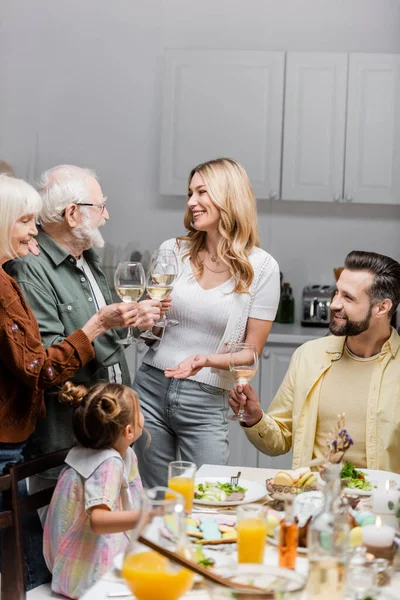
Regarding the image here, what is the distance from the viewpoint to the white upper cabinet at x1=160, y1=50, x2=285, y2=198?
15.4 feet

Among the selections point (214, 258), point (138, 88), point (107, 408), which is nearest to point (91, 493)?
point (107, 408)

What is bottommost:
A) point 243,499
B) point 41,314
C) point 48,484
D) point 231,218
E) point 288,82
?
point 48,484

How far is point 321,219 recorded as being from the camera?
516 cm

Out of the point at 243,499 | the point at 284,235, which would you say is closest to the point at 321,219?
the point at 284,235

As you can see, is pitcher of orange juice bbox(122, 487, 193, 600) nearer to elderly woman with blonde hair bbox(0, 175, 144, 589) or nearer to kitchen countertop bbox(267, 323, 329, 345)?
elderly woman with blonde hair bbox(0, 175, 144, 589)

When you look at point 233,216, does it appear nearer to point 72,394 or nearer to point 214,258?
point 214,258

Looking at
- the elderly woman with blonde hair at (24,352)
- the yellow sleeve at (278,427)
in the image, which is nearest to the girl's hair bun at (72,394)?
the elderly woman with blonde hair at (24,352)

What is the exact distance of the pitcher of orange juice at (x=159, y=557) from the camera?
1225mm

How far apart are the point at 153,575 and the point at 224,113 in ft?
12.5

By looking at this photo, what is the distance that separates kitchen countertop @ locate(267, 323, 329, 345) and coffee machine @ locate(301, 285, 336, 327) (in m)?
0.05

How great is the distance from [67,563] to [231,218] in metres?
1.26

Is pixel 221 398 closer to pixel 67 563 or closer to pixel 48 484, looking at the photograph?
pixel 48 484

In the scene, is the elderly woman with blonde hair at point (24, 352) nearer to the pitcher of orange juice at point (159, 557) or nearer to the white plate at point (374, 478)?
the white plate at point (374, 478)

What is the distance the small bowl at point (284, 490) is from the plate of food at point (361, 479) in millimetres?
89
